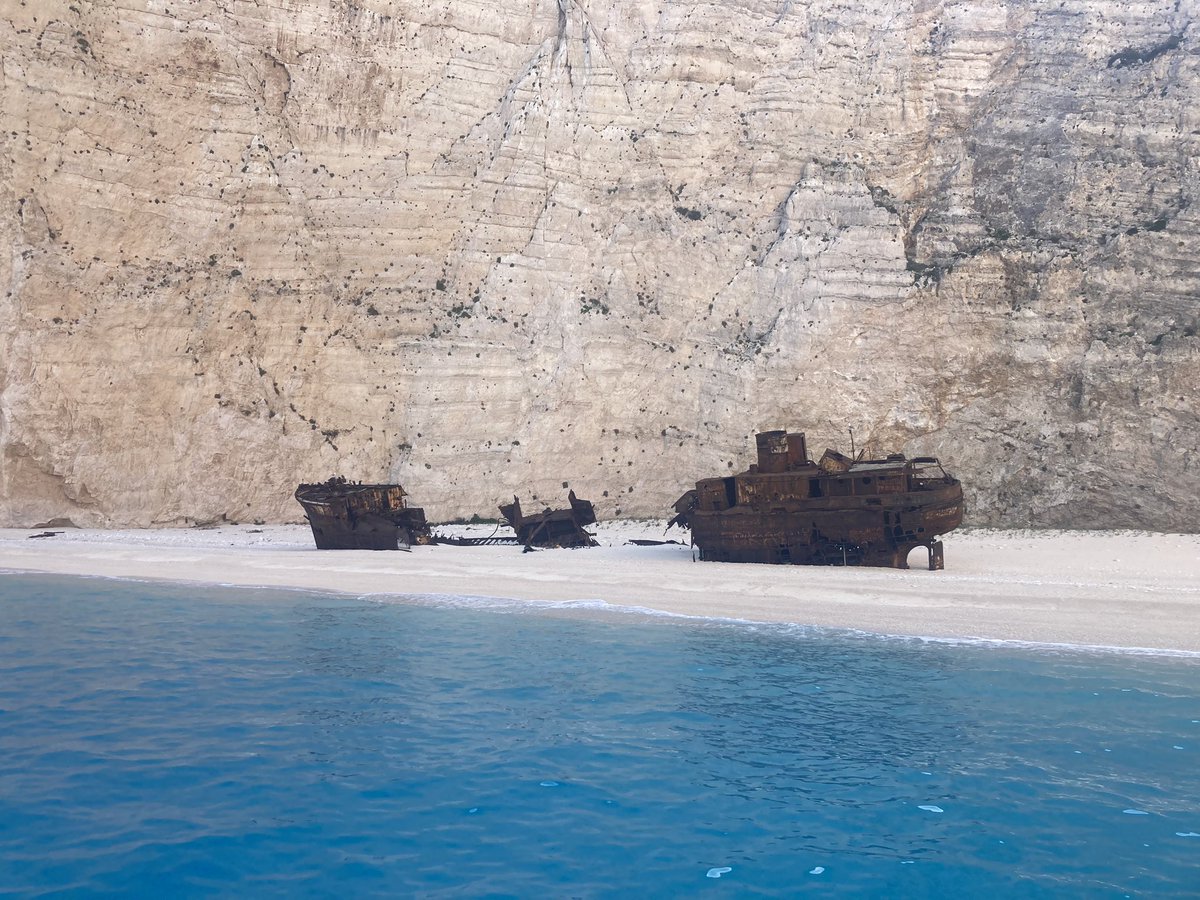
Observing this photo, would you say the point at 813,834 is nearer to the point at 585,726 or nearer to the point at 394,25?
the point at 585,726

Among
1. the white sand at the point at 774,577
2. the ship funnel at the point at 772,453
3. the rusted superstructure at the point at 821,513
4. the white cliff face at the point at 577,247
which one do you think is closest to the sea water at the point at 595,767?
the white sand at the point at 774,577

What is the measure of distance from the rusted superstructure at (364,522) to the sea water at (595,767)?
11.5 metres

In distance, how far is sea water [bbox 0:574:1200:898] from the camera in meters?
7.31

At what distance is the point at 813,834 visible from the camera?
8000 millimetres

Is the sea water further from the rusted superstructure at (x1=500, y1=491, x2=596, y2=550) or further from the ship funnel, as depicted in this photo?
the rusted superstructure at (x1=500, y1=491, x2=596, y2=550)

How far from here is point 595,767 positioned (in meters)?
9.48

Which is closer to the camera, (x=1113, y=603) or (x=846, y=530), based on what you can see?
(x=1113, y=603)

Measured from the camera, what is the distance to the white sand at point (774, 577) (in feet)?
A: 52.5

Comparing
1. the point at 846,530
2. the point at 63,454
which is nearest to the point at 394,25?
the point at 63,454

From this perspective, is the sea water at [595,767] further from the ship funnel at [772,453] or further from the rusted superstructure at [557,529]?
the rusted superstructure at [557,529]

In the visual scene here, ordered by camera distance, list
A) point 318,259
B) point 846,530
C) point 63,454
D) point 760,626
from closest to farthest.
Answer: point 760,626, point 846,530, point 63,454, point 318,259

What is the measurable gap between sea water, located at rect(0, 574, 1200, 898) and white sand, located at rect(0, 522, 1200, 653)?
1763 mm

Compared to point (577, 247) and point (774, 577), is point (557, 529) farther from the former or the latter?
point (577, 247)

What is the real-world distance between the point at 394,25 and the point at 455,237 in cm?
889
